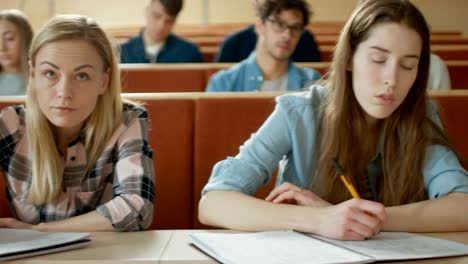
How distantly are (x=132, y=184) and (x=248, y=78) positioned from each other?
1498mm

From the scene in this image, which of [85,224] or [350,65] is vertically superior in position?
[350,65]

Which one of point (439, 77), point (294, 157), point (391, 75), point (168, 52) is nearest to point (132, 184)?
point (294, 157)

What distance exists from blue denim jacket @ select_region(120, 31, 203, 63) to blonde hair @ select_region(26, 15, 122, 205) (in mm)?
2397

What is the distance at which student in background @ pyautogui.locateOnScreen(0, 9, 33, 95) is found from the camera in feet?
10.8

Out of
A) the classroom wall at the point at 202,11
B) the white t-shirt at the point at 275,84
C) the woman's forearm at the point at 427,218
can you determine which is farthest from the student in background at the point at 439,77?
the classroom wall at the point at 202,11

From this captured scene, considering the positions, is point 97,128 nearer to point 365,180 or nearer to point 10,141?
point 10,141

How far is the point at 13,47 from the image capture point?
11.0 ft

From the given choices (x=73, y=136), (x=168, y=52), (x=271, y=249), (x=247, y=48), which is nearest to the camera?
(x=271, y=249)

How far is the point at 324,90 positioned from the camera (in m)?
1.80

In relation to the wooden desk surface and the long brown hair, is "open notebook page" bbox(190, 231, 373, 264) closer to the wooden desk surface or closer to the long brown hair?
the wooden desk surface

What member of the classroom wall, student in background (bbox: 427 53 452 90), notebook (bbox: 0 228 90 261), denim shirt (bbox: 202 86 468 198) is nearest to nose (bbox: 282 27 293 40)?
student in background (bbox: 427 53 452 90)

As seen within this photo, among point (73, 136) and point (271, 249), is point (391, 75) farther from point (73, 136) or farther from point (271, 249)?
point (73, 136)

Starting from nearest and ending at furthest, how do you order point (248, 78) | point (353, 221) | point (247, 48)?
point (353, 221), point (248, 78), point (247, 48)

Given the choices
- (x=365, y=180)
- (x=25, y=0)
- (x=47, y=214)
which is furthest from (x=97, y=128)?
(x=25, y=0)
